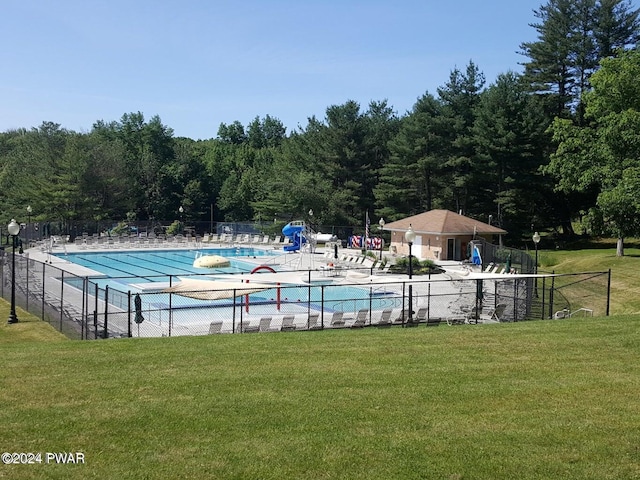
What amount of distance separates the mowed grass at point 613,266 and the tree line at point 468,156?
7.50 feet

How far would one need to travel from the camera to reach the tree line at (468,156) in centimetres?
3997

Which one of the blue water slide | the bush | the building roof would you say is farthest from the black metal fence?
the bush

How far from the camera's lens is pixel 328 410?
7.35 meters

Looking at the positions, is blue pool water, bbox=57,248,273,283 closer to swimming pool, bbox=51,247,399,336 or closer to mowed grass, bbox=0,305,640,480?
swimming pool, bbox=51,247,399,336

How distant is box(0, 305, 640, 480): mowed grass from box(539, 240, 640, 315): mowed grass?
39.6ft

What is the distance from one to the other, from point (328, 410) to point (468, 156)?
4744cm

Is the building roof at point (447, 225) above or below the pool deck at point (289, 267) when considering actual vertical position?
above

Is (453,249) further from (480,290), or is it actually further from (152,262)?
(480,290)

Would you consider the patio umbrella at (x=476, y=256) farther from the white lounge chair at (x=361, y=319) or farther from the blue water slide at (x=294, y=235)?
the white lounge chair at (x=361, y=319)

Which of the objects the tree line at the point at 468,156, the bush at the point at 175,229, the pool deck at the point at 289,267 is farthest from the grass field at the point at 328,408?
the bush at the point at 175,229

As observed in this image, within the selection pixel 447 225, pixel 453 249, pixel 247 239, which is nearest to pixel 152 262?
pixel 247 239

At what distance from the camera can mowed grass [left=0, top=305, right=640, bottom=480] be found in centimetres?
581

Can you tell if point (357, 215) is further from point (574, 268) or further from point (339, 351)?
point (339, 351)

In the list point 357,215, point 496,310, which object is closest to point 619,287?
point 496,310
